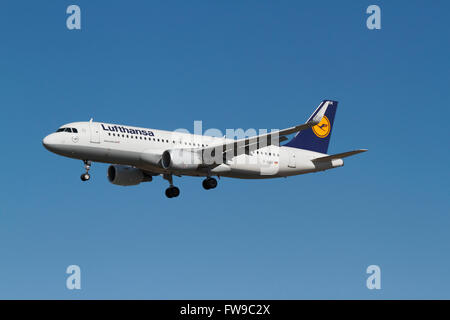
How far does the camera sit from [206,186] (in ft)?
176

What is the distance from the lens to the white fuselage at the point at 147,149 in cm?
4884

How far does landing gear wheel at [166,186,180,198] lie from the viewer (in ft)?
182

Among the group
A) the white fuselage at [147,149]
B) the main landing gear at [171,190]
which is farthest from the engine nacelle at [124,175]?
the main landing gear at [171,190]

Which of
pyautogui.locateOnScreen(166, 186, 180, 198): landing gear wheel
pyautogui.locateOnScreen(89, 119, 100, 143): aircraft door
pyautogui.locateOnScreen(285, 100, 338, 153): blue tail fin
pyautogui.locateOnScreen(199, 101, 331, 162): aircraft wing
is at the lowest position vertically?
pyautogui.locateOnScreen(166, 186, 180, 198): landing gear wheel

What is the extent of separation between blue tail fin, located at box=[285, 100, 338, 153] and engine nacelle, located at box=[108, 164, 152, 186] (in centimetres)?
1253

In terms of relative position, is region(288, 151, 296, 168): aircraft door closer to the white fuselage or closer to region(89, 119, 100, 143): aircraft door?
the white fuselage

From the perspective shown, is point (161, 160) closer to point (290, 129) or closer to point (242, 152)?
point (242, 152)

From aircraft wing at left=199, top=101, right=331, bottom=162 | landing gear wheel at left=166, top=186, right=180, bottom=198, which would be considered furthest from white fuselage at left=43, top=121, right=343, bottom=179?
landing gear wheel at left=166, top=186, right=180, bottom=198

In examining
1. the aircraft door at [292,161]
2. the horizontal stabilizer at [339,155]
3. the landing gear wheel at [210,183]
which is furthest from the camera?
the aircraft door at [292,161]

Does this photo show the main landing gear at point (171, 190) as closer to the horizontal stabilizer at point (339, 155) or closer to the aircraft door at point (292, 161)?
the aircraft door at point (292, 161)

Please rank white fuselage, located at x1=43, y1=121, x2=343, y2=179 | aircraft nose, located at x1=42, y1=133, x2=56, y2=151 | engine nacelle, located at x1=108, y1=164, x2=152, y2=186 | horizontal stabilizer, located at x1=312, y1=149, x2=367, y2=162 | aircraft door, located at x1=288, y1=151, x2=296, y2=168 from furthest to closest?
aircraft door, located at x1=288, y1=151, x2=296, y2=168, engine nacelle, located at x1=108, y1=164, x2=152, y2=186, horizontal stabilizer, located at x1=312, y1=149, x2=367, y2=162, white fuselage, located at x1=43, y1=121, x2=343, y2=179, aircraft nose, located at x1=42, y1=133, x2=56, y2=151

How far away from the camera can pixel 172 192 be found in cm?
5544

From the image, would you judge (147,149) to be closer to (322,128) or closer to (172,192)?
(172,192)

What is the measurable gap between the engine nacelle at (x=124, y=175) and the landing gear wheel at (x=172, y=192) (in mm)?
2284
